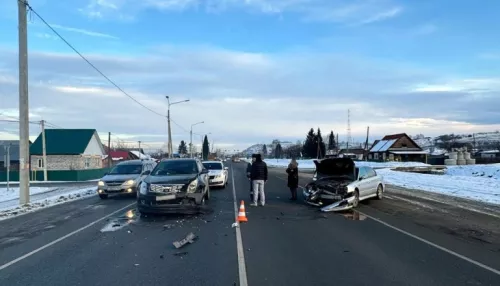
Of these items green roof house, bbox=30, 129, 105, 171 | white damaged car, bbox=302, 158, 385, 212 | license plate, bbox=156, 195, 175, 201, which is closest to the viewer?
license plate, bbox=156, 195, 175, 201

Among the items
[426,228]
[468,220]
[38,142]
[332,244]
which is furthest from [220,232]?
[38,142]

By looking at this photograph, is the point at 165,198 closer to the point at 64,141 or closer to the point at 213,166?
the point at 213,166

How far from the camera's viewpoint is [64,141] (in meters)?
57.9

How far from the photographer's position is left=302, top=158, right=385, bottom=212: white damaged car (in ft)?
46.6

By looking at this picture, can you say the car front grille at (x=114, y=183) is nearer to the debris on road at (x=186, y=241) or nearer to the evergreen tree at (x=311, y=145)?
the debris on road at (x=186, y=241)

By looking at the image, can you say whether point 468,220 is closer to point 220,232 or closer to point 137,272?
point 220,232

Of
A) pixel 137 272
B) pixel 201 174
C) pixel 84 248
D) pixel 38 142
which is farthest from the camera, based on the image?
pixel 38 142

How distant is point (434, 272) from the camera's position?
251 inches

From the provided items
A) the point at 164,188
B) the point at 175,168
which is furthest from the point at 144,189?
the point at 175,168

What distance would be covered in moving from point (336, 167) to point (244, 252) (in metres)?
9.20

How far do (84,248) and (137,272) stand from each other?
7.52 feet

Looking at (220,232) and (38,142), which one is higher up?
(38,142)

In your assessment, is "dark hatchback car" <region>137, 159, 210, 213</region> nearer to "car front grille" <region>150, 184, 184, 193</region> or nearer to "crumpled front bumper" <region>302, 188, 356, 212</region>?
"car front grille" <region>150, 184, 184, 193</region>

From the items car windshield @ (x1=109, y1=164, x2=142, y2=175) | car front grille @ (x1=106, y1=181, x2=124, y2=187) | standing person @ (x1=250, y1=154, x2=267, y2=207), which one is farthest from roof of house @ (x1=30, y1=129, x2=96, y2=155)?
standing person @ (x1=250, y1=154, x2=267, y2=207)
